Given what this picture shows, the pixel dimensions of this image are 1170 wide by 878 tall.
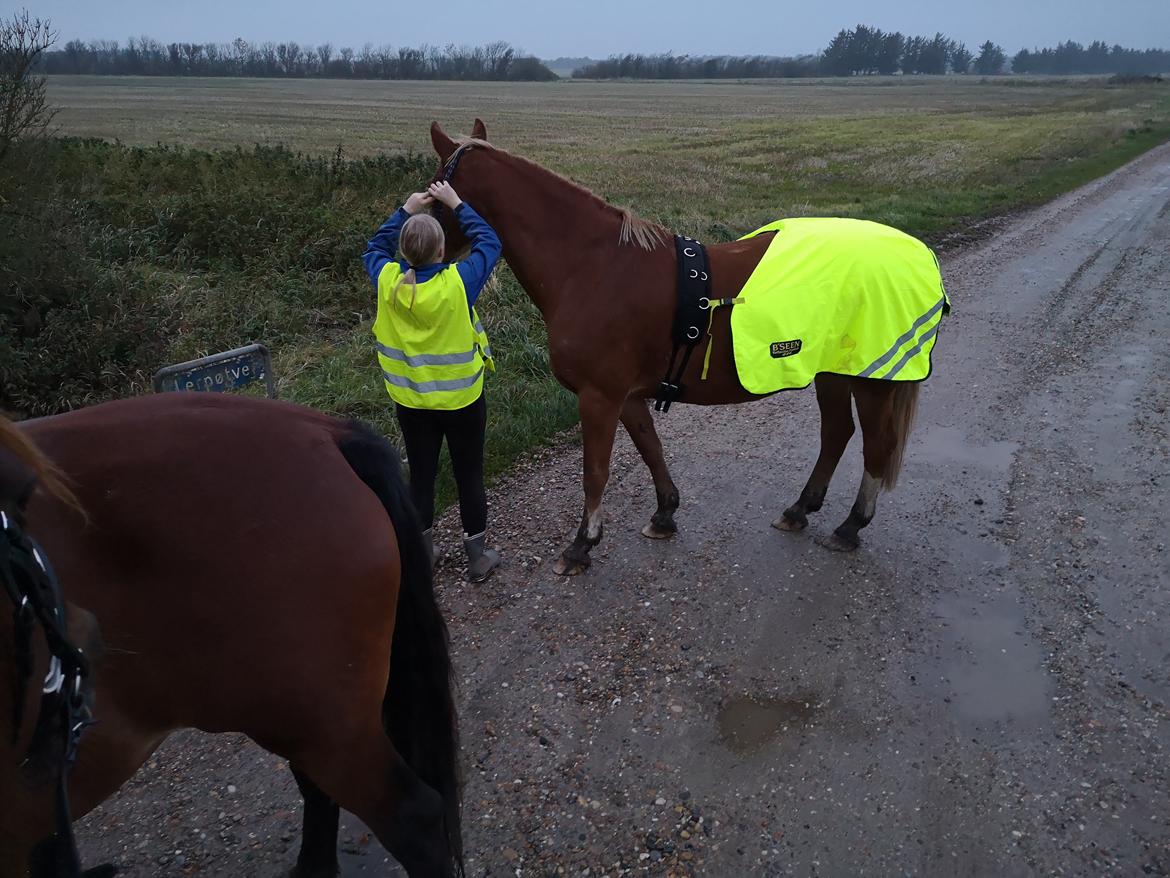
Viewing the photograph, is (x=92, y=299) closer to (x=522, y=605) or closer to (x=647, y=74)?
(x=522, y=605)

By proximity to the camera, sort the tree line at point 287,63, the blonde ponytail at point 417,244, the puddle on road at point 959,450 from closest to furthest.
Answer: the blonde ponytail at point 417,244 → the puddle on road at point 959,450 → the tree line at point 287,63

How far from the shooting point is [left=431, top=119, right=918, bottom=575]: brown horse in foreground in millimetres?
Result: 4078

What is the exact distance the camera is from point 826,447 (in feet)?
15.8

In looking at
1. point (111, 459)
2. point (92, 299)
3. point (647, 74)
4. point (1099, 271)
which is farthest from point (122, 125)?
point (647, 74)

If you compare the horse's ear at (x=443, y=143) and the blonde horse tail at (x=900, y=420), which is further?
the blonde horse tail at (x=900, y=420)

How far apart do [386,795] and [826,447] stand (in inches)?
139

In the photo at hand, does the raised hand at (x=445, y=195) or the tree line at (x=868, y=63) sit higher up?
the tree line at (x=868, y=63)

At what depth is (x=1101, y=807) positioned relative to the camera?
281cm

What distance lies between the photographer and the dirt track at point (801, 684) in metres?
2.69

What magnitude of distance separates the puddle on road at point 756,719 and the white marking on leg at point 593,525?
1264mm

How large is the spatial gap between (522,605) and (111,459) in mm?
2492

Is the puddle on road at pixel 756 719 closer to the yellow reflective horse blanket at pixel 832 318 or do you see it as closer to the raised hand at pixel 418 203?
the yellow reflective horse blanket at pixel 832 318

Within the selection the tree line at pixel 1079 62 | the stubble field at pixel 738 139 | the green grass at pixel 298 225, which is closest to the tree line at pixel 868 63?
the tree line at pixel 1079 62

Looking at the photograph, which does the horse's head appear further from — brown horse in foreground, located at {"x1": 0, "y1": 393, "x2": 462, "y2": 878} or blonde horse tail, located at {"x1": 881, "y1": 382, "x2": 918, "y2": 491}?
blonde horse tail, located at {"x1": 881, "y1": 382, "x2": 918, "y2": 491}
